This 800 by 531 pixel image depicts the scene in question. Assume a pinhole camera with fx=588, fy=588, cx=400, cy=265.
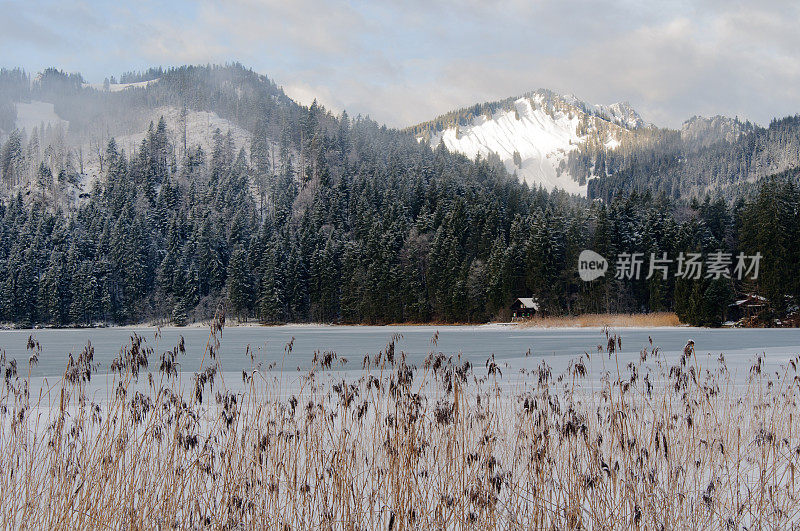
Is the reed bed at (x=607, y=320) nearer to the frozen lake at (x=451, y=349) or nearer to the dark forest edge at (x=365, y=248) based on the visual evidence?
the dark forest edge at (x=365, y=248)

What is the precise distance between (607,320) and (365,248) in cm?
4378

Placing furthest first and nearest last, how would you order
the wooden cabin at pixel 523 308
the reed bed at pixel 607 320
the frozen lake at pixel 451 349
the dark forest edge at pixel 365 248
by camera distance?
the wooden cabin at pixel 523 308
the dark forest edge at pixel 365 248
the reed bed at pixel 607 320
the frozen lake at pixel 451 349

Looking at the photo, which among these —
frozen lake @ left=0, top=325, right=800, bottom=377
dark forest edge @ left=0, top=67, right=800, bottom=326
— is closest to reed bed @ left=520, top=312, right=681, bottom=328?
dark forest edge @ left=0, top=67, right=800, bottom=326

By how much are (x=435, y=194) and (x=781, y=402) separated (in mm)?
98162

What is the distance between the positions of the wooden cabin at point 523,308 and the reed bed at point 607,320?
13.0 ft

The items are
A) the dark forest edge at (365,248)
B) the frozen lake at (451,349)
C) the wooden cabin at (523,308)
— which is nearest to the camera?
the frozen lake at (451,349)

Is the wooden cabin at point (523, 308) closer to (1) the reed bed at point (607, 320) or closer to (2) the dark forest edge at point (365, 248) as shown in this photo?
(2) the dark forest edge at point (365, 248)

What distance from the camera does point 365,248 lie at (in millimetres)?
94875

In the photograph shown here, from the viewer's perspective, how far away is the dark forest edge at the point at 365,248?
6962 centimetres

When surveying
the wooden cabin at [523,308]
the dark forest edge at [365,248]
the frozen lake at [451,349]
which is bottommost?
the frozen lake at [451,349]

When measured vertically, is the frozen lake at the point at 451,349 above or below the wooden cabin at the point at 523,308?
below

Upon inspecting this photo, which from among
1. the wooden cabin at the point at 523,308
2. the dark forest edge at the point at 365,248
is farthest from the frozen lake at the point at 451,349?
the wooden cabin at the point at 523,308

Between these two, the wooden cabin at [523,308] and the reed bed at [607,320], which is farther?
the wooden cabin at [523,308]

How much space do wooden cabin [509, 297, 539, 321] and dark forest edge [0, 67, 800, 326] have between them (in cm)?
116
